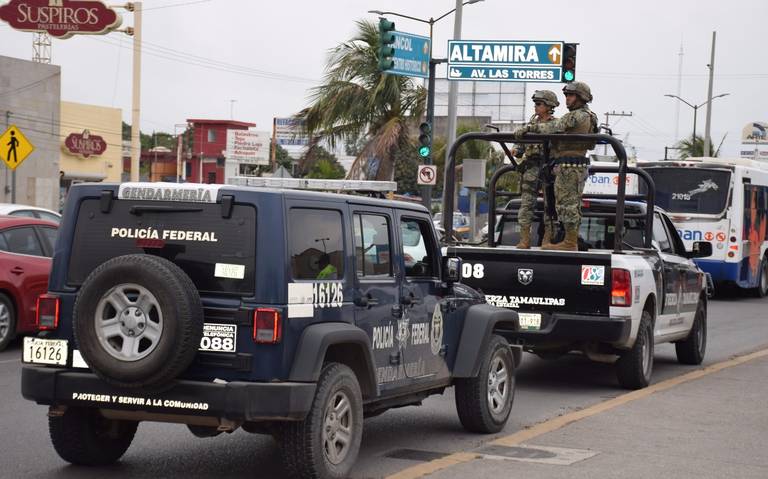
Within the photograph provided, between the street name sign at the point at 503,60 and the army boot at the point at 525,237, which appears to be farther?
the street name sign at the point at 503,60

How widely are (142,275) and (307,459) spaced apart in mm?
1384

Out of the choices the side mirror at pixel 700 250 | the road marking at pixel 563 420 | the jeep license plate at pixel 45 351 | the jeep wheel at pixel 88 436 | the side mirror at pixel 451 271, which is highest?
the side mirror at pixel 700 250

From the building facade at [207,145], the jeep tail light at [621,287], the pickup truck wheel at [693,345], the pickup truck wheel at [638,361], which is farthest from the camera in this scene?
the building facade at [207,145]

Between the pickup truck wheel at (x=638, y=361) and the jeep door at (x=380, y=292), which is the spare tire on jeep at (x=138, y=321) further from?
the pickup truck wheel at (x=638, y=361)

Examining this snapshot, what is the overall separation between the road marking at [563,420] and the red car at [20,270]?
662 cm

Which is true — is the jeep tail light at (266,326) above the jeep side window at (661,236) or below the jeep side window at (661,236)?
below

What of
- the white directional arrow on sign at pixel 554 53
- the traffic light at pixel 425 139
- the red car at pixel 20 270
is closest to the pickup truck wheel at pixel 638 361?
the red car at pixel 20 270

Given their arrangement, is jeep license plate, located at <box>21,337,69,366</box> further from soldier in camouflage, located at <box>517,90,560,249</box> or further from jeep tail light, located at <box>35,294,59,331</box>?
soldier in camouflage, located at <box>517,90,560,249</box>

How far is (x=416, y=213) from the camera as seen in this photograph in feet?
28.5

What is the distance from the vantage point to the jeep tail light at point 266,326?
21.7ft

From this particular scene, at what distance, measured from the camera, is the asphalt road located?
306 inches

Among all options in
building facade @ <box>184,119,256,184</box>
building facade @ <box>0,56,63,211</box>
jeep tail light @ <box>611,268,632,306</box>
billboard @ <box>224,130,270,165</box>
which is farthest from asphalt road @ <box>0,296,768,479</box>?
building facade @ <box>184,119,256,184</box>

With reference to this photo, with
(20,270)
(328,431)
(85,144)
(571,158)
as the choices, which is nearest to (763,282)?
(571,158)

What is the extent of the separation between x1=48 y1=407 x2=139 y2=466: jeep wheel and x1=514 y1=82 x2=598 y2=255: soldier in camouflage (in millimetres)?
5675
